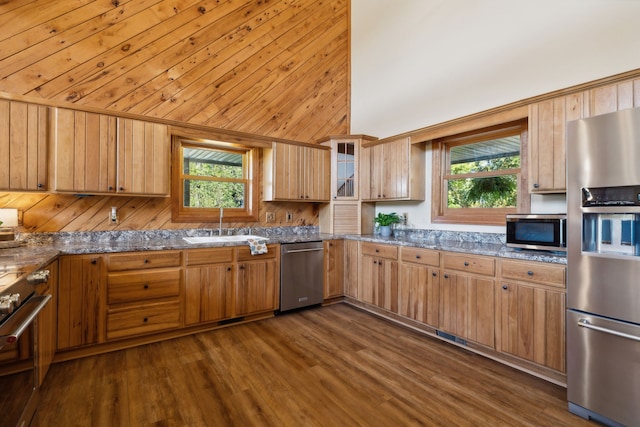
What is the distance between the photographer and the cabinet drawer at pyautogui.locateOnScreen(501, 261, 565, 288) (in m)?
2.13

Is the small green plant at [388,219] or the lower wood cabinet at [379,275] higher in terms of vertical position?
Answer: the small green plant at [388,219]

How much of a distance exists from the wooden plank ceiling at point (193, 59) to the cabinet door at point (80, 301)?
5.31ft

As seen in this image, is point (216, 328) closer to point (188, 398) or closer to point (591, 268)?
point (188, 398)

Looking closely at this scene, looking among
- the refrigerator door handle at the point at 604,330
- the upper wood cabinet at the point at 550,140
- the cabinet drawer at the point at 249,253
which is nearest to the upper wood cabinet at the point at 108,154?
the cabinet drawer at the point at 249,253

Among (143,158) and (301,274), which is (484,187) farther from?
(143,158)

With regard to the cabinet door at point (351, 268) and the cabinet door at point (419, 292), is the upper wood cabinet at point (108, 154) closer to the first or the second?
the cabinet door at point (351, 268)

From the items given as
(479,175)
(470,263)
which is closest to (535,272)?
(470,263)

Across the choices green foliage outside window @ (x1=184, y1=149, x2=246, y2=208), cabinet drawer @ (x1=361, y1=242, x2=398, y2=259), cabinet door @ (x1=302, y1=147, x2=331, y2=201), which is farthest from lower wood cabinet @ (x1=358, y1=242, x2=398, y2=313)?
green foliage outside window @ (x1=184, y1=149, x2=246, y2=208)

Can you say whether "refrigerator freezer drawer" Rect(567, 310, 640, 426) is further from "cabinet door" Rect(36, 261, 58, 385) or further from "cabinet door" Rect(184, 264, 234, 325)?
"cabinet door" Rect(36, 261, 58, 385)

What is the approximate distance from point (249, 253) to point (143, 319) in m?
1.10

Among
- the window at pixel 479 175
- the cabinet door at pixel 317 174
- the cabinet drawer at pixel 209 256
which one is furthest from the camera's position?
the cabinet door at pixel 317 174

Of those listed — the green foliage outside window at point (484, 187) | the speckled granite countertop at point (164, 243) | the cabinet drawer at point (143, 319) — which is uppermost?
the green foliage outside window at point (484, 187)

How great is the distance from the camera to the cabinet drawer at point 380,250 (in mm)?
3336

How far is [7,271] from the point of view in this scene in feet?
4.93
